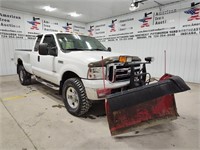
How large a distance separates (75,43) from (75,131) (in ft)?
6.72

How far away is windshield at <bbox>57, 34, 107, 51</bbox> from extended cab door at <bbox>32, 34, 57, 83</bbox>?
0.68 feet

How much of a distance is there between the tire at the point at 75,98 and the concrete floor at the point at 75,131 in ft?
0.51

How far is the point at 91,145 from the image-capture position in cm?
195

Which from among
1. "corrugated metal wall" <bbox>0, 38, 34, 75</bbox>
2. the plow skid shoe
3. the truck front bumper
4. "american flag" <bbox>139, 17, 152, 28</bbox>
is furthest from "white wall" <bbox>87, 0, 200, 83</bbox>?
"corrugated metal wall" <bbox>0, 38, 34, 75</bbox>

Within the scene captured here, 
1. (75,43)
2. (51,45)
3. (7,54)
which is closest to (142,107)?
(75,43)

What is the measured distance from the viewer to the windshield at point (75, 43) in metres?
3.31

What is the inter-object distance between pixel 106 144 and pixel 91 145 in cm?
21

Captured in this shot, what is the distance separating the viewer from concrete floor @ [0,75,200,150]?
77.2 inches

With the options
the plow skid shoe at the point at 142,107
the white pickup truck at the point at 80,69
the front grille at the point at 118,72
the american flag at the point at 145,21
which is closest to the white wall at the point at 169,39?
the american flag at the point at 145,21

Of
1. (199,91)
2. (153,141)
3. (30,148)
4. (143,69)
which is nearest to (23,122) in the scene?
(30,148)

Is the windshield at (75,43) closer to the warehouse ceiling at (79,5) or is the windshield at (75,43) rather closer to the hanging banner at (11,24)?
the warehouse ceiling at (79,5)

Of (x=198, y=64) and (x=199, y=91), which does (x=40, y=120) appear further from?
(x=198, y=64)

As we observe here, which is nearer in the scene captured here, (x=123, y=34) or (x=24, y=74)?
(x=24, y=74)

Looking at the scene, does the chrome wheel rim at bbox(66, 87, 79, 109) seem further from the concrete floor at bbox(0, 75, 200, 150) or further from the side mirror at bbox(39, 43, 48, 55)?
the side mirror at bbox(39, 43, 48, 55)
